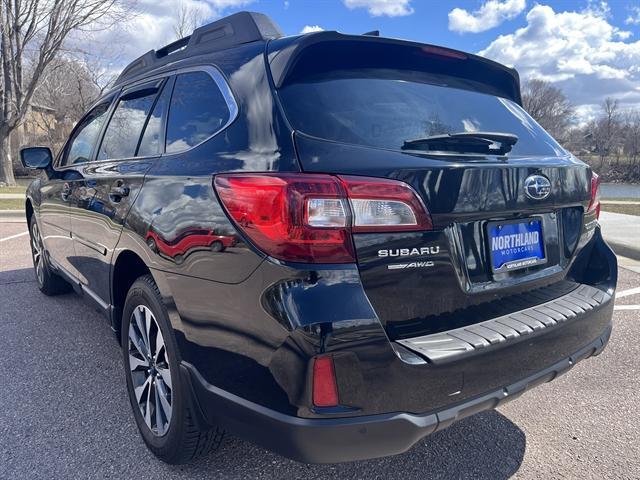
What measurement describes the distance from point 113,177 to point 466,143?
191 cm

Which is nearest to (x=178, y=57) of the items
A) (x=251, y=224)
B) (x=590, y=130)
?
(x=251, y=224)

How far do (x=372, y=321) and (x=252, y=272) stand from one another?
17.4 inches

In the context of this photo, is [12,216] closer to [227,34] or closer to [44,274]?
[44,274]

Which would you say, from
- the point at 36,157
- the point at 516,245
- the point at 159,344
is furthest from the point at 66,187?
the point at 516,245

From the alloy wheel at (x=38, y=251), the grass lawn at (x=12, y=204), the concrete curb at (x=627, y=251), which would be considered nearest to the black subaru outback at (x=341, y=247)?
the alloy wheel at (x=38, y=251)

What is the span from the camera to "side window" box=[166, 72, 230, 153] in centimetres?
217

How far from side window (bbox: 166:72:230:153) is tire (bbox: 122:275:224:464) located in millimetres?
688

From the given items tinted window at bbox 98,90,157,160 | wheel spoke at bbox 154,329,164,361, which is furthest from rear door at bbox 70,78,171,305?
wheel spoke at bbox 154,329,164,361

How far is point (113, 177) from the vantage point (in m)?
2.78

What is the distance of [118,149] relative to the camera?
306 cm

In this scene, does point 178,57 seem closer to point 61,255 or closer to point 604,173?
point 61,255

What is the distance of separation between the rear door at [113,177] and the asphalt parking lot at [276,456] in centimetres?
58

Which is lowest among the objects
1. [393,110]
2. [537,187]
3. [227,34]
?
[537,187]

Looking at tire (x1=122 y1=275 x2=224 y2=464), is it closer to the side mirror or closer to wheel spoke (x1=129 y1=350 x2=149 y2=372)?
wheel spoke (x1=129 y1=350 x2=149 y2=372)
